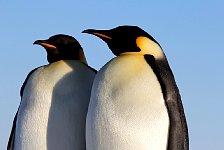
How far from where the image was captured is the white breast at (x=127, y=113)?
5.28 m

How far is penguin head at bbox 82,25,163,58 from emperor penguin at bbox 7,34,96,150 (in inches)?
14.0

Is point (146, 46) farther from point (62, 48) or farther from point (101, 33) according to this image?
point (62, 48)

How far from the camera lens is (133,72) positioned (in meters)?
5.45

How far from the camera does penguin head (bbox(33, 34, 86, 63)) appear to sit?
596 cm

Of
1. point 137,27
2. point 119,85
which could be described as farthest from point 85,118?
point 137,27

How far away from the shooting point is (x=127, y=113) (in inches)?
208

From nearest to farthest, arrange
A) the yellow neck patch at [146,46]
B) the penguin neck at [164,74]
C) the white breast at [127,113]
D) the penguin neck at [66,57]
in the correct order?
the white breast at [127,113] < the penguin neck at [164,74] < the yellow neck patch at [146,46] < the penguin neck at [66,57]

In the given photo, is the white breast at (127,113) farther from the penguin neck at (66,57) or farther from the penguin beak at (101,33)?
the penguin neck at (66,57)

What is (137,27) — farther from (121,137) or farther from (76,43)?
(121,137)

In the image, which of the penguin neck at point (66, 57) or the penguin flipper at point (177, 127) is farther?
the penguin neck at point (66, 57)

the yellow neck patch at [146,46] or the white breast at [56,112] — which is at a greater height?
the yellow neck patch at [146,46]

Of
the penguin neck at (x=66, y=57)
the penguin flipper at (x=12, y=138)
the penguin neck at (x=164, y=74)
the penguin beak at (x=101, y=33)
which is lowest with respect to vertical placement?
the penguin flipper at (x=12, y=138)

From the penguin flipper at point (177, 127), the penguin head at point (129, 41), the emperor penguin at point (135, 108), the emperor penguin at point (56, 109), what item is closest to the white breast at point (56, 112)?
the emperor penguin at point (56, 109)

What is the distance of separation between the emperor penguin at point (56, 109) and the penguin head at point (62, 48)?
0.25 feet
